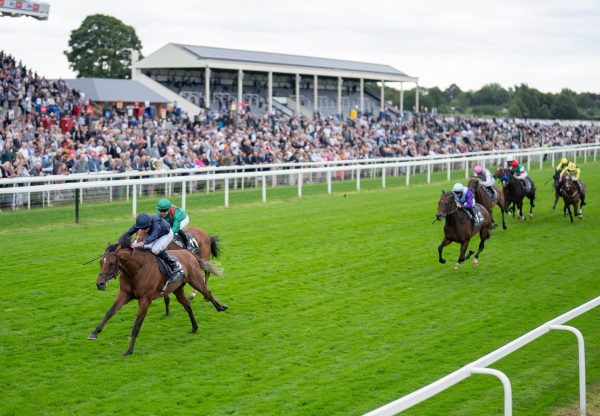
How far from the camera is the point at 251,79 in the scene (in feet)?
122

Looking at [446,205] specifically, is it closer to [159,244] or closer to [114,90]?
[159,244]

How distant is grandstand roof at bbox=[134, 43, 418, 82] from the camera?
3284 cm

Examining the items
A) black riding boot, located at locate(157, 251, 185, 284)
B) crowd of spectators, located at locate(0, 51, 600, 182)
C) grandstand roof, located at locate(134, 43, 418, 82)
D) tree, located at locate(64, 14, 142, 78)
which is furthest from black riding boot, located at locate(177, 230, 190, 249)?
tree, located at locate(64, 14, 142, 78)

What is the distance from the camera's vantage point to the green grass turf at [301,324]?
6426 millimetres

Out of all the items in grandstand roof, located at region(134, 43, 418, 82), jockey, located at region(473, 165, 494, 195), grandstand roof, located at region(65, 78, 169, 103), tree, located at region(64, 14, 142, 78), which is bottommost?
jockey, located at region(473, 165, 494, 195)

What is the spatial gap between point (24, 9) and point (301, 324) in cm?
1775

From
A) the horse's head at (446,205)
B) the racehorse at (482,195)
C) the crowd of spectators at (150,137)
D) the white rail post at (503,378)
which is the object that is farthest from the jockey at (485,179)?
the white rail post at (503,378)

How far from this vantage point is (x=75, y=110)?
72.2 feet

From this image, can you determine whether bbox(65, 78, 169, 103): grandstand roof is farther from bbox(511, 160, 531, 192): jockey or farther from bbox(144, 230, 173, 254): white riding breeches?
bbox(144, 230, 173, 254): white riding breeches

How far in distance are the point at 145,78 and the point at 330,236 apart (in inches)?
752

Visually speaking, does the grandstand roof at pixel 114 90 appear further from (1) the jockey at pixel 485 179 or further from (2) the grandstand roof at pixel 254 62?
(1) the jockey at pixel 485 179

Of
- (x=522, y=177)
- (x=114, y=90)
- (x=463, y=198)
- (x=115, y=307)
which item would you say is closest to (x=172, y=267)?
(x=115, y=307)

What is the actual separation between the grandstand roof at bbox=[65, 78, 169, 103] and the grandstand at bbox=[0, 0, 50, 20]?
3856mm

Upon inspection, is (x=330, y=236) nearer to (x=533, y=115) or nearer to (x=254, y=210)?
(x=254, y=210)
